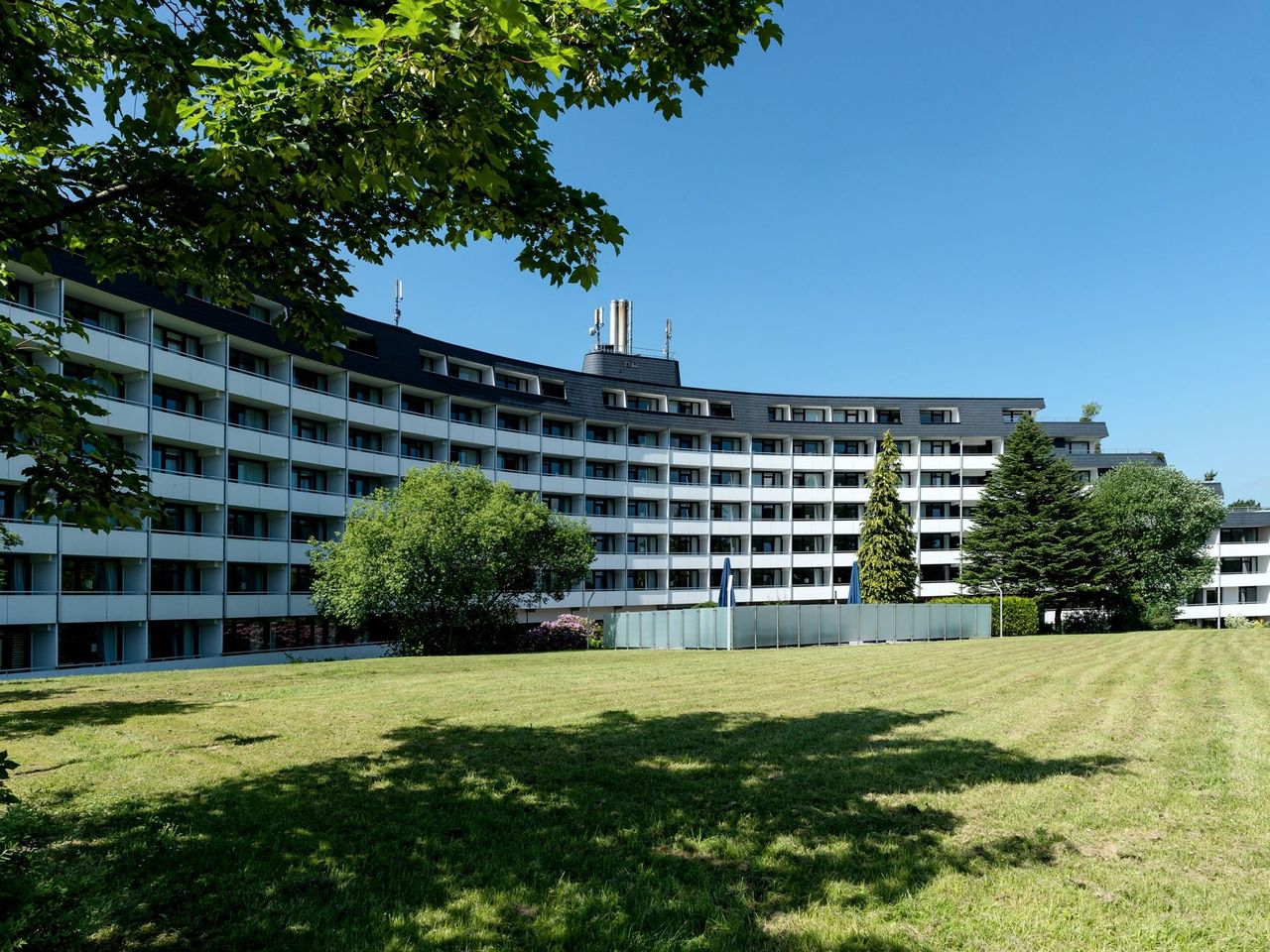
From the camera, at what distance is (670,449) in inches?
2564

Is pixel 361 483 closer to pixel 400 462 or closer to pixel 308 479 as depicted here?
pixel 400 462

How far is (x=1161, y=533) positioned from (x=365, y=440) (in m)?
57.1

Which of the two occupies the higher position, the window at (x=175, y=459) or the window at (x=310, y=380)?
the window at (x=310, y=380)

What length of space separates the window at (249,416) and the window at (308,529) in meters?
5.14

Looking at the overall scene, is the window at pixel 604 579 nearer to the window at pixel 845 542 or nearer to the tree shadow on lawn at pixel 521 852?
the window at pixel 845 542

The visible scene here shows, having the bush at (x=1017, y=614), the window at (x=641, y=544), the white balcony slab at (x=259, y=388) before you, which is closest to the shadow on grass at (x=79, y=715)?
the white balcony slab at (x=259, y=388)

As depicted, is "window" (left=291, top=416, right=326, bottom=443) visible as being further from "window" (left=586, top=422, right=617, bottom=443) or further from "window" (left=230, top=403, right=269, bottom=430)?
"window" (left=586, top=422, right=617, bottom=443)

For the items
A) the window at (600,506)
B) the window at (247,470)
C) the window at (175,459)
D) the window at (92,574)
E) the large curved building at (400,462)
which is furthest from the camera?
the window at (600,506)

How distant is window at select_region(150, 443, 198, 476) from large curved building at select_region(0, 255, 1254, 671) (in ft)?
0.35

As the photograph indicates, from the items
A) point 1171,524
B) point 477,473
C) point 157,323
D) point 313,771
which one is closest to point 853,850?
point 313,771

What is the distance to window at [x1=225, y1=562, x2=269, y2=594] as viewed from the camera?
3938cm

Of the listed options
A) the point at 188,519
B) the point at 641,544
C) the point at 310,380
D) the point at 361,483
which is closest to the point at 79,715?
the point at 188,519

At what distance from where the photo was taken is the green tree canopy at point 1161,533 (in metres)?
58.2

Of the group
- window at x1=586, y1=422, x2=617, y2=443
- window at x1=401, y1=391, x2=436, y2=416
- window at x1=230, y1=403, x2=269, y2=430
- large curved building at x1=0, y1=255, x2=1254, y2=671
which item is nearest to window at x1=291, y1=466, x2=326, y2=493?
large curved building at x1=0, y1=255, x2=1254, y2=671
